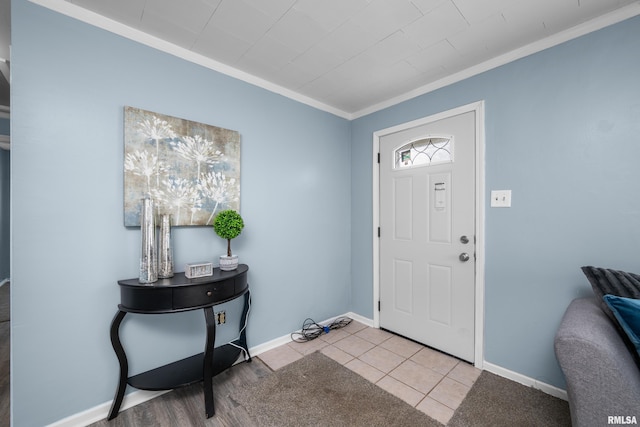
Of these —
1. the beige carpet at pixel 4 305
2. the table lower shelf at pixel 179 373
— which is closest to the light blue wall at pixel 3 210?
the beige carpet at pixel 4 305

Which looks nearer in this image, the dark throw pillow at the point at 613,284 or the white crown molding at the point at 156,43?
the dark throw pillow at the point at 613,284

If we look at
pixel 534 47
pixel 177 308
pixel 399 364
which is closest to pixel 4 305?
pixel 177 308

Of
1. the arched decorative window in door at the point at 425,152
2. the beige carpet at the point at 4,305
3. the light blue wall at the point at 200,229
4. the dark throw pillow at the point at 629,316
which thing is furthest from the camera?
the beige carpet at the point at 4,305

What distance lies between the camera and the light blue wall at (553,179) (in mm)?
1569

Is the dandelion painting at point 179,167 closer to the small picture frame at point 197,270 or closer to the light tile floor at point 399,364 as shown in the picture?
the small picture frame at point 197,270

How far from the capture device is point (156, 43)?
5.91ft

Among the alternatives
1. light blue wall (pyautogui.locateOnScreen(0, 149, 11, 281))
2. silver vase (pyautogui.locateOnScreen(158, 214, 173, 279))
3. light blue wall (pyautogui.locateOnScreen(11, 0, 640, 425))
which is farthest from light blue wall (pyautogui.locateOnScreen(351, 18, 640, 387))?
light blue wall (pyautogui.locateOnScreen(0, 149, 11, 281))

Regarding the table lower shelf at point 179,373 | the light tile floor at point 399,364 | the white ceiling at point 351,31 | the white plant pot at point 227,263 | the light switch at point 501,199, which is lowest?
the light tile floor at point 399,364

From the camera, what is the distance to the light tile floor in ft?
5.84

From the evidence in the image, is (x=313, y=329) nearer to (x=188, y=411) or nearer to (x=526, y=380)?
(x=188, y=411)

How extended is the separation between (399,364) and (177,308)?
69.2 inches

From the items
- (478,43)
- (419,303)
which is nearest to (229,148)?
(478,43)

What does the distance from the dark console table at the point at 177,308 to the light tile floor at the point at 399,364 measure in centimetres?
64

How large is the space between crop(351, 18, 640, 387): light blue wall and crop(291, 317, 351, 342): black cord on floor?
138 centimetres
